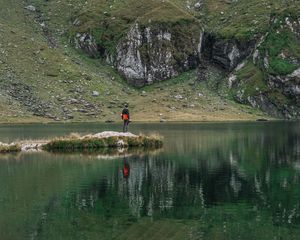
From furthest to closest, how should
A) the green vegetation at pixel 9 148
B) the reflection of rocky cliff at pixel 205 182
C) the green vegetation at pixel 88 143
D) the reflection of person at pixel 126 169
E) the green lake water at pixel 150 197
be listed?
the green vegetation at pixel 88 143 → the green vegetation at pixel 9 148 → the reflection of person at pixel 126 169 → the reflection of rocky cliff at pixel 205 182 → the green lake water at pixel 150 197

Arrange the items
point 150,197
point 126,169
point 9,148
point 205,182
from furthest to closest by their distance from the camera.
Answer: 1. point 9,148
2. point 126,169
3. point 205,182
4. point 150,197

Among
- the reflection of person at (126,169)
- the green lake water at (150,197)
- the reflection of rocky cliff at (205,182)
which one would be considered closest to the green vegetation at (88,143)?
the green lake water at (150,197)

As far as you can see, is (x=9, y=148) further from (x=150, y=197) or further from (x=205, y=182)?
(x=150, y=197)

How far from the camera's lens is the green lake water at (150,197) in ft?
112

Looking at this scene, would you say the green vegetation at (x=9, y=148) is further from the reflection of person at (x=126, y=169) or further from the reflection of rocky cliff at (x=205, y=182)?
the reflection of person at (x=126, y=169)

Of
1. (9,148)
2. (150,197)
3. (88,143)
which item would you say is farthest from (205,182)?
(9,148)

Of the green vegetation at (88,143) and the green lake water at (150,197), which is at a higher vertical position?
the green vegetation at (88,143)

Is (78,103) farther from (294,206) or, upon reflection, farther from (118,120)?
(294,206)

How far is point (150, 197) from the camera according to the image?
44000 millimetres

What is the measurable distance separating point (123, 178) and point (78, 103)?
14633 centimetres

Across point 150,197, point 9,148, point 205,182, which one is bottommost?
point 150,197

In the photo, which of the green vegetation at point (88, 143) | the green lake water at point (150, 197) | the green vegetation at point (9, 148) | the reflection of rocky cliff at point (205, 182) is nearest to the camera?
the green lake water at point (150, 197)

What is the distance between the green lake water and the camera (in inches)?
1346

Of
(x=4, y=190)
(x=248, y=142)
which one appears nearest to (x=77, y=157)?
(x=4, y=190)
